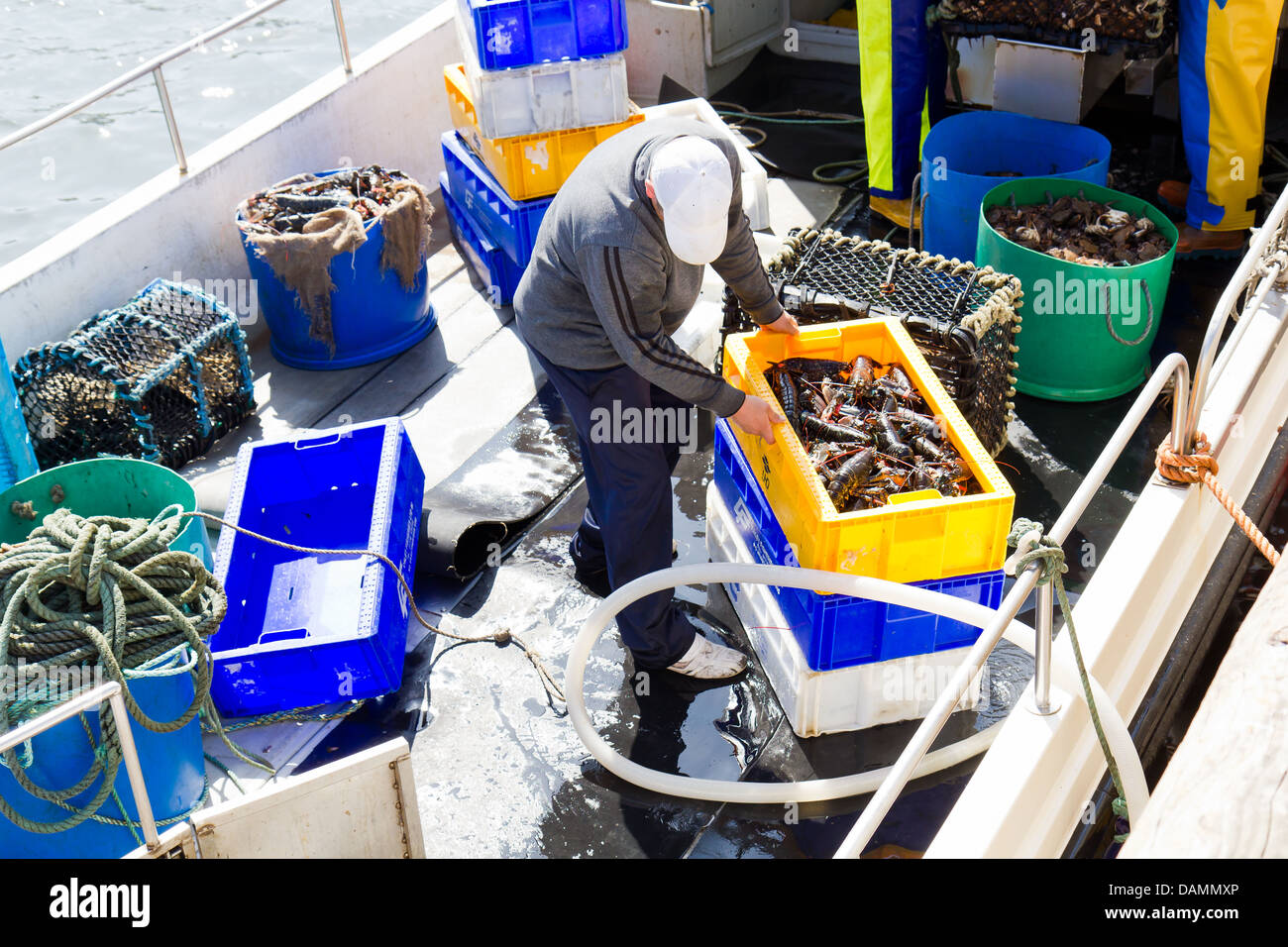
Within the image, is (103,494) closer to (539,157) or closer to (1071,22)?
(539,157)

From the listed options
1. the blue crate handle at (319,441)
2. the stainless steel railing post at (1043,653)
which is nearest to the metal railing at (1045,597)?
the stainless steel railing post at (1043,653)

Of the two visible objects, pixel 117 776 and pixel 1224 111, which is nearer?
pixel 117 776

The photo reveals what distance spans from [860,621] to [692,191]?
1458 millimetres

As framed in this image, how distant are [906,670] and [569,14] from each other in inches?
144

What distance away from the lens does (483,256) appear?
634cm

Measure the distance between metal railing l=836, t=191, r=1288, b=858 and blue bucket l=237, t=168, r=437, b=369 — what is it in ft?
12.7

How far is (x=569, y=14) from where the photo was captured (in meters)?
5.52

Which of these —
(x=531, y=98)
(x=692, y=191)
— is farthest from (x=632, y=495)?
(x=531, y=98)

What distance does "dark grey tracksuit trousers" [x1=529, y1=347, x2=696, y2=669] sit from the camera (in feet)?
12.1

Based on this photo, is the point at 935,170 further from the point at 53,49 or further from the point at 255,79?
the point at 53,49

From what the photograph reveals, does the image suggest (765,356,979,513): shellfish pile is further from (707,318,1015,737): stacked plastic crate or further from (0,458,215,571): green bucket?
(0,458,215,571): green bucket

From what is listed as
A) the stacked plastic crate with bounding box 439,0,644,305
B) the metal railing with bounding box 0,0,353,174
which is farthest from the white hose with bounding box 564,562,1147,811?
the metal railing with bounding box 0,0,353,174

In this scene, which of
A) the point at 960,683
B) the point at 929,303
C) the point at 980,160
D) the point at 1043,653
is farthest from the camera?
the point at 980,160
